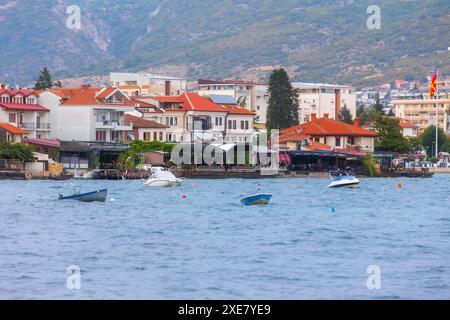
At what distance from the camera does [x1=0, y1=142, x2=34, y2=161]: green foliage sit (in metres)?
103

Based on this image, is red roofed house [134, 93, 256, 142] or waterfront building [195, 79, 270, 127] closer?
red roofed house [134, 93, 256, 142]

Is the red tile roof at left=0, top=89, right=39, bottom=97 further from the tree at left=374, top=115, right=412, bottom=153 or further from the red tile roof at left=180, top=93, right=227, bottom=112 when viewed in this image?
the tree at left=374, top=115, right=412, bottom=153

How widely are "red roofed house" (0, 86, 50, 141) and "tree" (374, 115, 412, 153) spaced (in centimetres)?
3515

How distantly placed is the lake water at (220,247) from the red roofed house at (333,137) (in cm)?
4727

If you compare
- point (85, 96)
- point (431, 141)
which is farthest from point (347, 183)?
point (431, 141)

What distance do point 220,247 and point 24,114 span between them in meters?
70.7

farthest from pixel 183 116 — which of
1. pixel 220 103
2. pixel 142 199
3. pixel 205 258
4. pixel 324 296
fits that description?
pixel 324 296

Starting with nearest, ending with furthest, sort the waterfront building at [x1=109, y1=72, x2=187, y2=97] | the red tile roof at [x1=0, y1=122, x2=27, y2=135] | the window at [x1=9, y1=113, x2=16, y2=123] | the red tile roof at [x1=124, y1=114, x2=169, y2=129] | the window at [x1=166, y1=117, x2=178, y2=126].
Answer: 1. the red tile roof at [x1=0, y1=122, x2=27, y2=135]
2. the window at [x1=9, y1=113, x2=16, y2=123]
3. the red tile roof at [x1=124, y1=114, x2=169, y2=129]
4. the window at [x1=166, y1=117, x2=178, y2=126]
5. the waterfront building at [x1=109, y1=72, x2=187, y2=97]

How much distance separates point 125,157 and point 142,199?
109ft

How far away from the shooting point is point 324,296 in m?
36.1

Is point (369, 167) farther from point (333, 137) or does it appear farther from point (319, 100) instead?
point (319, 100)

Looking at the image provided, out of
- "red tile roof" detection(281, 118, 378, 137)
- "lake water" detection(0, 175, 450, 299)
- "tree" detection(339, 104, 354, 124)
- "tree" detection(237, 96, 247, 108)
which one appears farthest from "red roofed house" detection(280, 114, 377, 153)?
"lake water" detection(0, 175, 450, 299)

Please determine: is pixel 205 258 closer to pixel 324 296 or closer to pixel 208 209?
pixel 324 296

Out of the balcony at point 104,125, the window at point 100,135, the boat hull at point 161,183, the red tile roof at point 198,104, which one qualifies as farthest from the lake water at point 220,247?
the red tile roof at point 198,104
